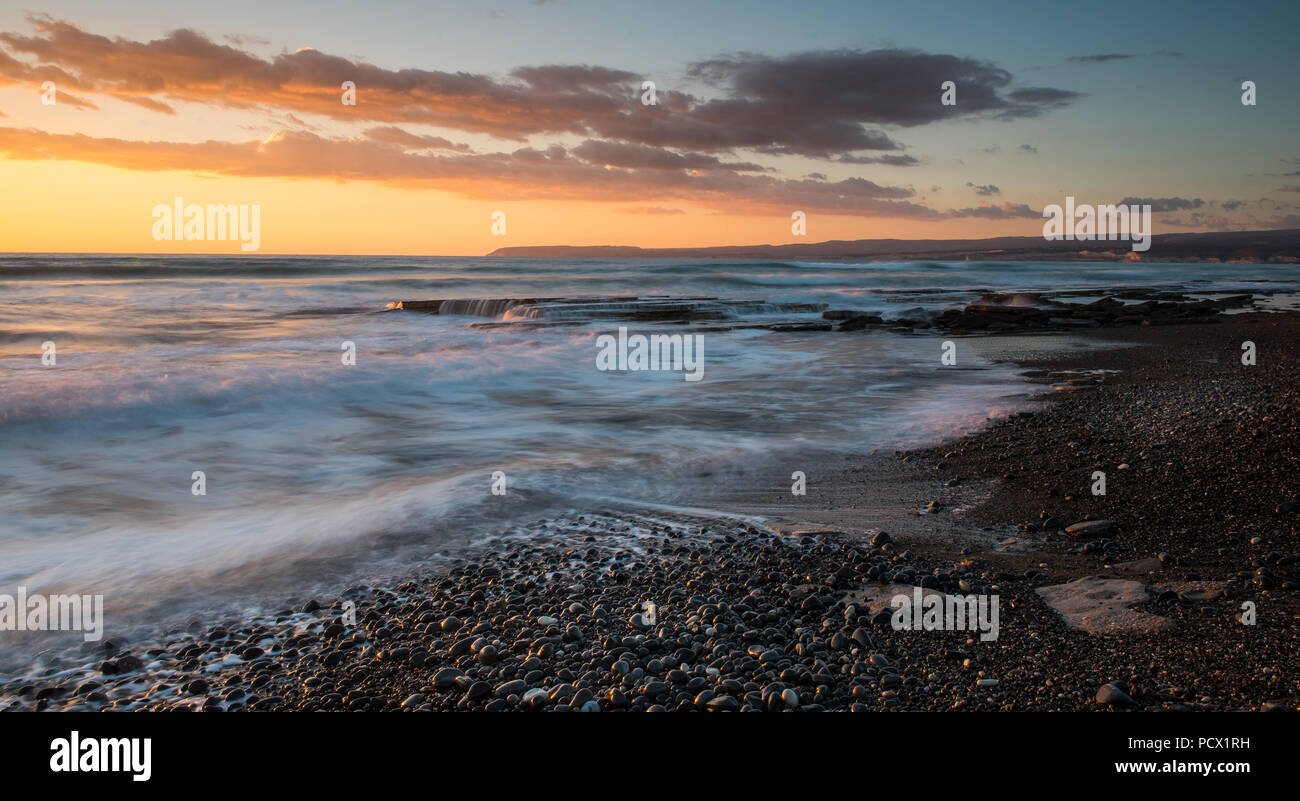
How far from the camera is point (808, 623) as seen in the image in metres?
3.63

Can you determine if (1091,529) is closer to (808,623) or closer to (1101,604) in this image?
(1101,604)

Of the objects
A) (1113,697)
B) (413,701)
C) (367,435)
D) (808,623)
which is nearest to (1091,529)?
(1113,697)

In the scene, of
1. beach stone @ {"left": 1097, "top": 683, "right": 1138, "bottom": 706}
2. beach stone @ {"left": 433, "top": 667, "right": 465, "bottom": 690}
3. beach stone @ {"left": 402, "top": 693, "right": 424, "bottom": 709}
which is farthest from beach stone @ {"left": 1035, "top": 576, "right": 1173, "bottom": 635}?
beach stone @ {"left": 402, "top": 693, "right": 424, "bottom": 709}

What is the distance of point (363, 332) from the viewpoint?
65.3ft

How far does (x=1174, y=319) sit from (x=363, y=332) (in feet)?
76.6

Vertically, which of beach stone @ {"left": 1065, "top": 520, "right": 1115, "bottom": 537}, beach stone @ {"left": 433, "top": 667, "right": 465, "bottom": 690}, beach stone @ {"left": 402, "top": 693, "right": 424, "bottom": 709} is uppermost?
beach stone @ {"left": 1065, "top": 520, "right": 1115, "bottom": 537}

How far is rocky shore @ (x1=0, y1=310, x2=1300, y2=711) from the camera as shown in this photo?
2.99 metres

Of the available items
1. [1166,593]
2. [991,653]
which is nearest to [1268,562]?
[1166,593]

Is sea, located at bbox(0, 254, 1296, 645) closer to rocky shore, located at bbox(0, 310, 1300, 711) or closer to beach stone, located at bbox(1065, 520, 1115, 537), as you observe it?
rocky shore, located at bbox(0, 310, 1300, 711)

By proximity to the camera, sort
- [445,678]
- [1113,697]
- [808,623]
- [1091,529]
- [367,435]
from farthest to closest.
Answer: [367,435], [1091,529], [808,623], [445,678], [1113,697]

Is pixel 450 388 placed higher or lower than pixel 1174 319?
lower

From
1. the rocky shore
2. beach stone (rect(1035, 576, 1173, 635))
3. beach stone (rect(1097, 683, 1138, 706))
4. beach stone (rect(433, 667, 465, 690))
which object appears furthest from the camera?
beach stone (rect(1035, 576, 1173, 635))

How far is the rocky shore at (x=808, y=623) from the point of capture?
2.99 m

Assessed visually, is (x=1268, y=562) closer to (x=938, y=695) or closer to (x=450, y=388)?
(x=938, y=695)
